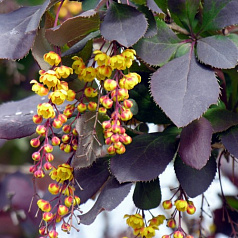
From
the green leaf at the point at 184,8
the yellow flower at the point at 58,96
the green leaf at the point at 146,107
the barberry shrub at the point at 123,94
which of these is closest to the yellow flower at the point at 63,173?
the barberry shrub at the point at 123,94

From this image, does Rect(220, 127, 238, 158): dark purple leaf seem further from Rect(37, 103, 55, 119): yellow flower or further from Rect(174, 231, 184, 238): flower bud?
Rect(37, 103, 55, 119): yellow flower

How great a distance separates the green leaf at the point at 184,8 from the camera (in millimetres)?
757

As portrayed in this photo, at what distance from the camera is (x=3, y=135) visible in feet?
2.64

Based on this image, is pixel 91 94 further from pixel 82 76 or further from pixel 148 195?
pixel 148 195

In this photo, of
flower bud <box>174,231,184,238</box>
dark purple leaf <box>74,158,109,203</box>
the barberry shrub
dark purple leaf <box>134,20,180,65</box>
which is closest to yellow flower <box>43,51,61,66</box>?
the barberry shrub

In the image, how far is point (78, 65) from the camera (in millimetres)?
712

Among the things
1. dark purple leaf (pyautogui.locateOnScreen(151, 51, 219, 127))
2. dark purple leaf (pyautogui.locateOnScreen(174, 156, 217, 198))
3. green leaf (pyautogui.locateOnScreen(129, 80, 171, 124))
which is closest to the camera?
dark purple leaf (pyautogui.locateOnScreen(151, 51, 219, 127))

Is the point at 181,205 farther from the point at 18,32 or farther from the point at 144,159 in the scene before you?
the point at 18,32

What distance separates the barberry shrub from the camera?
0.66 metres

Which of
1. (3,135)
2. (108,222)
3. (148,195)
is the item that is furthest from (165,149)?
(108,222)

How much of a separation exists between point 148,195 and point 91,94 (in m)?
0.20

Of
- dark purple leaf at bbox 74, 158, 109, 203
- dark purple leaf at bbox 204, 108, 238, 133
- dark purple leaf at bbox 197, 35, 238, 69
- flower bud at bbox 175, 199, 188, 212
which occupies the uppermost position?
dark purple leaf at bbox 197, 35, 238, 69

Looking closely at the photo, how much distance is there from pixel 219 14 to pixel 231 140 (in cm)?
21

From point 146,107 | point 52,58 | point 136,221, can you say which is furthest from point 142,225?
point 52,58
